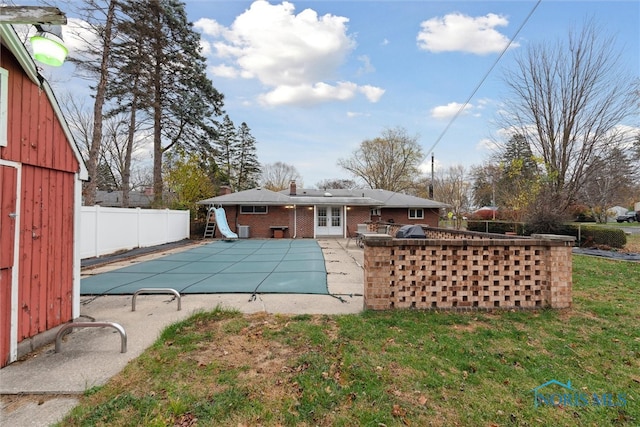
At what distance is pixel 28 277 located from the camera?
3154 mm

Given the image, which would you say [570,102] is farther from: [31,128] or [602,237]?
[31,128]

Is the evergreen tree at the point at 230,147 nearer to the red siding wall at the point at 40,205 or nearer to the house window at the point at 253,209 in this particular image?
the house window at the point at 253,209

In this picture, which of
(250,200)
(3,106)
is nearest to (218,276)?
(3,106)

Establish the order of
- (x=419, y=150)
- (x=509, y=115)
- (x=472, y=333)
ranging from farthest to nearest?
(x=419, y=150) → (x=509, y=115) → (x=472, y=333)

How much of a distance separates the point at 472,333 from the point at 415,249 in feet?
4.40

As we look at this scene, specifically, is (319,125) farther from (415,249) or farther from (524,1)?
(415,249)

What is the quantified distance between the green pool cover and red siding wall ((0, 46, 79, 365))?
2.25m

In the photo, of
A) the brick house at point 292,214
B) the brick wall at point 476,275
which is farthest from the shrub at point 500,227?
the brick wall at point 476,275

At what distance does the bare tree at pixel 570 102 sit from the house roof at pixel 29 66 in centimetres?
1818

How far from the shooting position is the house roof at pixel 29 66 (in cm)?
276

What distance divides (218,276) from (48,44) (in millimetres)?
5425

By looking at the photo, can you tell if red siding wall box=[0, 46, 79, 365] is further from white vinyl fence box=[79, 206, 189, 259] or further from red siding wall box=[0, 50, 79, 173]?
white vinyl fence box=[79, 206, 189, 259]

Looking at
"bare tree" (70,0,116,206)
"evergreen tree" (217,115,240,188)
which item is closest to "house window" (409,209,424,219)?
"bare tree" (70,0,116,206)

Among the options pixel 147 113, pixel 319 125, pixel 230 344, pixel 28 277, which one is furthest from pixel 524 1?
pixel 147 113
